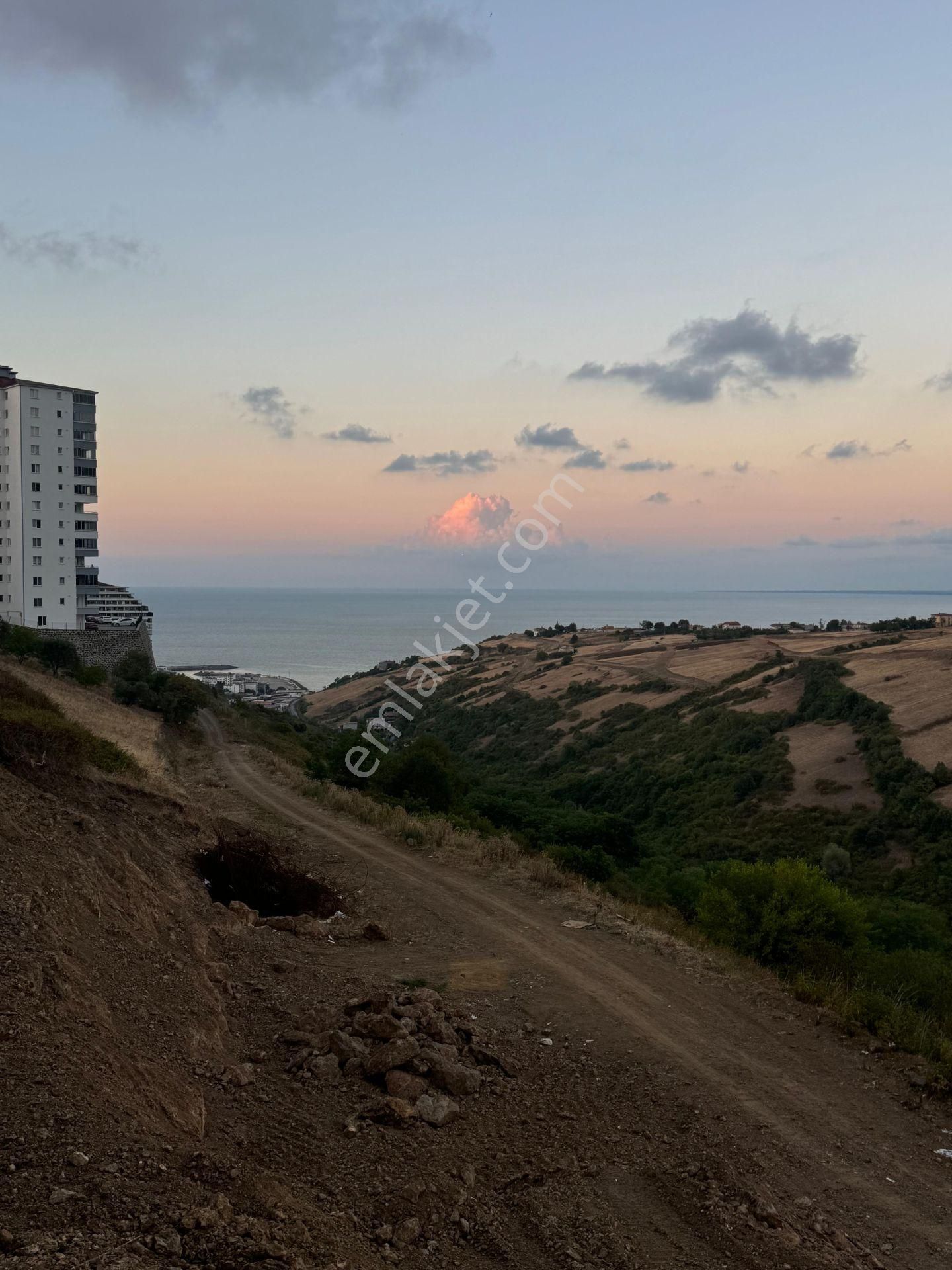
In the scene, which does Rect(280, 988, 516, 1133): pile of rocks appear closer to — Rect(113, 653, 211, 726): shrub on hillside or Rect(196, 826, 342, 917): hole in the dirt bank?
Rect(196, 826, 342, 917): hole in the dirt bank

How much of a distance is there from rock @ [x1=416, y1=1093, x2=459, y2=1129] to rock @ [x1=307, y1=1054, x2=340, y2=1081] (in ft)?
2.49

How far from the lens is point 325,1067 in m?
6.84

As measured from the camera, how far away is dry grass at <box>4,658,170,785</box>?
77.7ft

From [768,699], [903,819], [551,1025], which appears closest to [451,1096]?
[551,1025]

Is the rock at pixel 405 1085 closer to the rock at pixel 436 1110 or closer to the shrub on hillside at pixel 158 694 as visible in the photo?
the rock at pixel 436 1110

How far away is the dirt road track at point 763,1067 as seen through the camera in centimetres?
608

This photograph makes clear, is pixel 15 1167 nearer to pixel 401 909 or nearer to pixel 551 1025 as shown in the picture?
pixel 551 1025

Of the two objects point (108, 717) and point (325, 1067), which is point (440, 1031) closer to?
point (325, 1067)

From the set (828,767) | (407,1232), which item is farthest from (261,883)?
(828,767)

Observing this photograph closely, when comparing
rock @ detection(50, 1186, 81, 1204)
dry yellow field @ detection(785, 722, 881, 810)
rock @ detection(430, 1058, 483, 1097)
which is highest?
rock @ detection(50, 1186, 81, 1204)

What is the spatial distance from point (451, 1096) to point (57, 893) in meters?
4.20

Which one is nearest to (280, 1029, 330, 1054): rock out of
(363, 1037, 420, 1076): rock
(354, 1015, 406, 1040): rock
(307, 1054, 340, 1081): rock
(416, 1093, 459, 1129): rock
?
(307, 1054, 340, 1081): rock

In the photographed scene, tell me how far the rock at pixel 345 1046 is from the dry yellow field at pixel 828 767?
101 feet

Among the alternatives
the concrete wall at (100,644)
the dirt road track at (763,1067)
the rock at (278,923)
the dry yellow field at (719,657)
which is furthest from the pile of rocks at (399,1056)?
the dry yellow field at (719,657)
